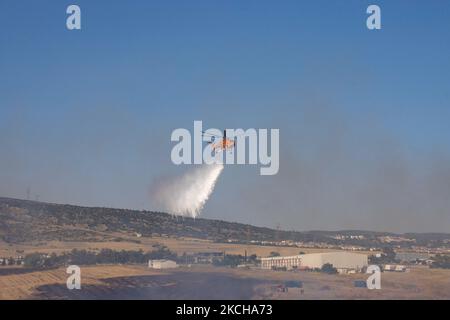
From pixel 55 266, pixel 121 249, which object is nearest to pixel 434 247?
pixel 121 249

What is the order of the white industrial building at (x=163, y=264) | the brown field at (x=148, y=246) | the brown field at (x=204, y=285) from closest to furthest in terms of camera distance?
the brown field at (x=204, y=285) < the white industrial building at (x=163, y=264) < the brown field at (x=148, y=246)

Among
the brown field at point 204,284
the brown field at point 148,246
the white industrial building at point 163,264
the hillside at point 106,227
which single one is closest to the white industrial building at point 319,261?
the brown field at point 204,284

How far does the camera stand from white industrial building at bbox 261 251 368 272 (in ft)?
298

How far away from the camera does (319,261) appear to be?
A: 90.8 metres

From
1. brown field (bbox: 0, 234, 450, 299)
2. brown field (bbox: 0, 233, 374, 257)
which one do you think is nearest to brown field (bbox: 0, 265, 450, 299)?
brown field (bbox: 0, 234, 450, 299)

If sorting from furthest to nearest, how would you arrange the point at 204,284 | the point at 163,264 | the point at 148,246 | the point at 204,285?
the point at 148,246
the point at 163,264
the point at 204,284
the point at 204,285

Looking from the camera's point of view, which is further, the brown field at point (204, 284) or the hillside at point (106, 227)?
the hillside at point (106, 227)

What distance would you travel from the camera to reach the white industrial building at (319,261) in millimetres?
90750

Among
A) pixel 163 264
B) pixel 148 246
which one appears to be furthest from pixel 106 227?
pixel 163 264

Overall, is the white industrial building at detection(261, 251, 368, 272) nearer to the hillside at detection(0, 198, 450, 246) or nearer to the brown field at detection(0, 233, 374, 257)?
the brown field at detection(0, 233, 374, 257)

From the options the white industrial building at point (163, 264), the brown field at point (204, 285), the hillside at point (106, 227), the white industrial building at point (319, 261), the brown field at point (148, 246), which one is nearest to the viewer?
the brown field at point (204, 285)

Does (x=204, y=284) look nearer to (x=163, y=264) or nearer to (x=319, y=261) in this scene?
(x=163, y=264)

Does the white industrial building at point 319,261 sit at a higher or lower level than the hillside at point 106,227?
lower

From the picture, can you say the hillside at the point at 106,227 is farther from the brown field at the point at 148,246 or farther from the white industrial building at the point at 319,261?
the white industrial building at the point at 319,261
